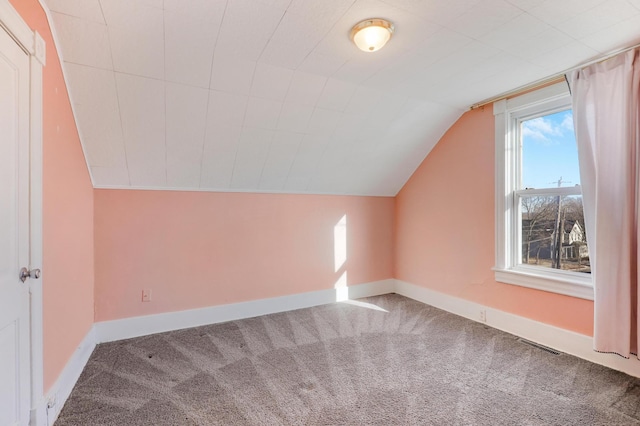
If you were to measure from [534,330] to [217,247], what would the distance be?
10.5 feet

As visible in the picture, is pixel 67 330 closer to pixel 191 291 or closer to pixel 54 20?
pixel 191 291

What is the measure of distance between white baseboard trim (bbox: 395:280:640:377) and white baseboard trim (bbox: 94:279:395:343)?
97 centimetres

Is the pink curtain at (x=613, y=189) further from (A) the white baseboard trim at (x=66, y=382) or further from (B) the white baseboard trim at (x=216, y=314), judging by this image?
(A) the white baseboard trim at (x=66, y=382)

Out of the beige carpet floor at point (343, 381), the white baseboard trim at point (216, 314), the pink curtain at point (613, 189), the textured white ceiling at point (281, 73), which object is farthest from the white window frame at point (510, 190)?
the white baseboard trim at point (216, 314)

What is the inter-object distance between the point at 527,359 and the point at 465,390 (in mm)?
808

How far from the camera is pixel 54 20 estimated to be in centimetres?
174

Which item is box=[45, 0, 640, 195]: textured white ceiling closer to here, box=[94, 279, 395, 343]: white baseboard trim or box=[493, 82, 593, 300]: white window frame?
box=[493, 82, 593, 300]: white window frame

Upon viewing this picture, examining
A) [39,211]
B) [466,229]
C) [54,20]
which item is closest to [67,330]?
[39,211]

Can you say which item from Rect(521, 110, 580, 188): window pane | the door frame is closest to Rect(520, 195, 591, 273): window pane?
Rect(521, 110, 580, 188): window pane

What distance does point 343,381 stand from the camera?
6.97ft

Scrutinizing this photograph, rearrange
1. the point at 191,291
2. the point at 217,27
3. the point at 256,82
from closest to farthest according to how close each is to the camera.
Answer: the point at 217,27 < the point at 256,82 < the point at 191,291

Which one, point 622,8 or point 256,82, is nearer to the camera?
point 622,8

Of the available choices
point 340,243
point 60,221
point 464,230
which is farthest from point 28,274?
point 464,230

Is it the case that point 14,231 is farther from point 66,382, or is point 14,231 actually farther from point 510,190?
point 510,190
